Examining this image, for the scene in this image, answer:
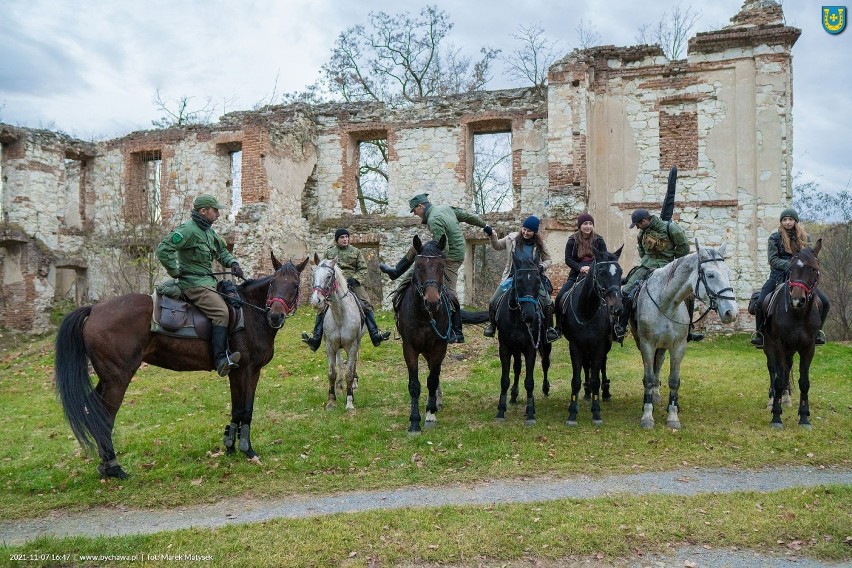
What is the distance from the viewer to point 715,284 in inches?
308

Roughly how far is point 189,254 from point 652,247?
6843mm

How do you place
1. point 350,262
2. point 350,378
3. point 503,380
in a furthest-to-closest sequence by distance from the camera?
point 350,262, point 350,378, point 503,380

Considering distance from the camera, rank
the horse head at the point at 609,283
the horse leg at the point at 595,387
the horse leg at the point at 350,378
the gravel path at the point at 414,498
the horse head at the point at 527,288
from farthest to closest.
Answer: the horse leg at the point at 350,378 → the horse leg at the point at 595,387 → the horse head at the point at 527,288 → the horse head at the point at 609,283 → the gravel path at the point at 414,498

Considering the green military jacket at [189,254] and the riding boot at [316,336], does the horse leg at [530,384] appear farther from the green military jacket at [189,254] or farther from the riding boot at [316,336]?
the green military jacket at [189,254]

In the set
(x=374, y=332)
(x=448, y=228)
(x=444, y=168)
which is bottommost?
(x=374, y=332)

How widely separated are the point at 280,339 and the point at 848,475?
13206 mm

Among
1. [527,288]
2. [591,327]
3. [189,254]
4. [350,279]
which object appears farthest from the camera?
[350,279]

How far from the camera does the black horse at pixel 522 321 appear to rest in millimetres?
8250

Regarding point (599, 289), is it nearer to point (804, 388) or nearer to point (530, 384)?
point (530, 384)

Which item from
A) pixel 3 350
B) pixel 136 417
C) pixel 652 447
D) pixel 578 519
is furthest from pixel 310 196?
pixel 578 519

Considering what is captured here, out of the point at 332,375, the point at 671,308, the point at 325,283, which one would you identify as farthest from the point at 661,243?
the point at 332,375

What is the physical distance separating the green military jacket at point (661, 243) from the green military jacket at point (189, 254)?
640 centimetres

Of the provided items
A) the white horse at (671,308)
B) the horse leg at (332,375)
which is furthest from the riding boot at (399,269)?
the white horse at (671,308)

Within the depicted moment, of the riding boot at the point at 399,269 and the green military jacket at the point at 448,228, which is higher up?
the green military jacket at the point at 448,228
